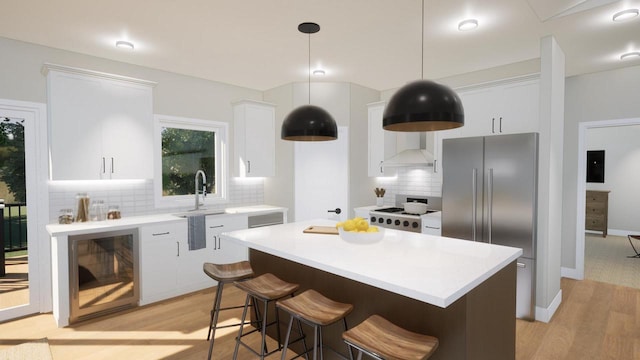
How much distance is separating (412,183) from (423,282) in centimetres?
378

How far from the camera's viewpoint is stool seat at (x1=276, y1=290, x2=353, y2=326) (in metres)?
1.99

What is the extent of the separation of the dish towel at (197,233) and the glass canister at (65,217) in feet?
3.95

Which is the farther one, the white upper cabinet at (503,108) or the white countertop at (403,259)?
the white upper cabinet at (503,108)

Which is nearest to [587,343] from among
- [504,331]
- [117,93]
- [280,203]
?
[504,331]

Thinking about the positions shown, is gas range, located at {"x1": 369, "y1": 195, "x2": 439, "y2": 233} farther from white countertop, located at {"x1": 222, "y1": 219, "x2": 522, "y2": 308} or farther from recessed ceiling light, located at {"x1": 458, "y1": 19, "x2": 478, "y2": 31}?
recessed ceiling light, located at {"x1": 458, "y1": 19, "x2": 478, "y2": 31}

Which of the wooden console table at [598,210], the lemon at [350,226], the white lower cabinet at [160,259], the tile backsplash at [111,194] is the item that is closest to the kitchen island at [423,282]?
the lemon at [350,226]

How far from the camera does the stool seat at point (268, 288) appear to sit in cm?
236

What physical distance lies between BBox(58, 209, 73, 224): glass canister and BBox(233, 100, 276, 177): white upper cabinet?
2.12 m

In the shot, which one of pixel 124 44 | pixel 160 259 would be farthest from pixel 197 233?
pixel 124 44

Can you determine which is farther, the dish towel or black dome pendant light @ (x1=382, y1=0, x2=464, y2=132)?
the dish towel

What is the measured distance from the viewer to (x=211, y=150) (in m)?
5.15

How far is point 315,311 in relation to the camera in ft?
6.84

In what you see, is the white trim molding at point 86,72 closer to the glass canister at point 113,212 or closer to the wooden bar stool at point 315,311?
the glass canister at point 113,212

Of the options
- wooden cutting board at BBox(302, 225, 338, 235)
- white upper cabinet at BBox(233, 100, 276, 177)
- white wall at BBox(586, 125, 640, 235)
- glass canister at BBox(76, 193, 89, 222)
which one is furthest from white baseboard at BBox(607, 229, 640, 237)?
glass canister at BBox(76, 193, 89, 222)
